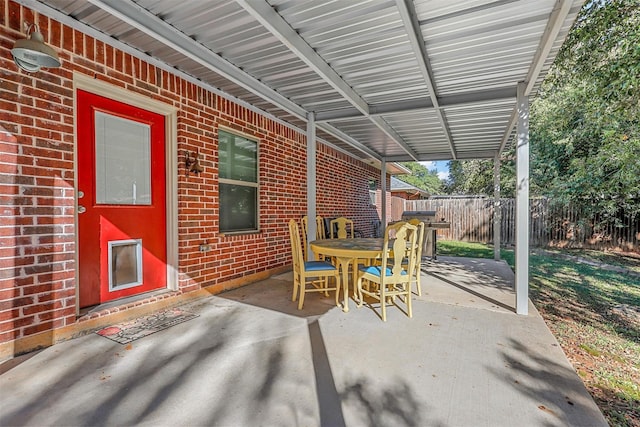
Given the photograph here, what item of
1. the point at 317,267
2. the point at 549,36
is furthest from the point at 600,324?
the point at 317,267

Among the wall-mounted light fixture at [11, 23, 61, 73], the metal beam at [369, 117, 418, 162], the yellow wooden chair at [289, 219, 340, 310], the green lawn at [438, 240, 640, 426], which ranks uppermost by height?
the metal beam at [369, 117, 418, 162]

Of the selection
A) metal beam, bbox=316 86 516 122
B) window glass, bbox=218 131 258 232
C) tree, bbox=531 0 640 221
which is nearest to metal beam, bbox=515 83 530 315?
metal beam, bbox=316 86 516 122

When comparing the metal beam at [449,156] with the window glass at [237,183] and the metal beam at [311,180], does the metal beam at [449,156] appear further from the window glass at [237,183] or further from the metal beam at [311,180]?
the window glass at [237,183]

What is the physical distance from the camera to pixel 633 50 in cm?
339

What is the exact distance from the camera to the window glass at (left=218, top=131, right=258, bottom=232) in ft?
15.1

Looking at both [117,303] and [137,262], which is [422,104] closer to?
[137,262]

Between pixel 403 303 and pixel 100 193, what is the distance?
3692 millimetres

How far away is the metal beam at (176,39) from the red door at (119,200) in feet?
3.06

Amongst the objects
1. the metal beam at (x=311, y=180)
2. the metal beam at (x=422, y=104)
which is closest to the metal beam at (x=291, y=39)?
the metal beam at (x=422, y=104)

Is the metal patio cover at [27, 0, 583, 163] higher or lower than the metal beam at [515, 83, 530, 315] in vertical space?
higher

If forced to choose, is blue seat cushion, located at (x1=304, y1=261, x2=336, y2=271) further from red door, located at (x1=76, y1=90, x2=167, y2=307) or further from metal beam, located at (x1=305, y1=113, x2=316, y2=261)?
red door, located at (x1=76, y1=90, x2=167, y2=307)

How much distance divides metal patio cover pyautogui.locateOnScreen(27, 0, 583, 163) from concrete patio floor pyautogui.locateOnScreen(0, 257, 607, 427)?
2.69 meters

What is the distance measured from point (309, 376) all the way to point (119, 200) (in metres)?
2.65

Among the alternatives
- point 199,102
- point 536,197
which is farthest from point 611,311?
point 536,197
